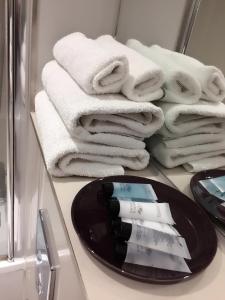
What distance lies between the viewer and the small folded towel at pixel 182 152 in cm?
75

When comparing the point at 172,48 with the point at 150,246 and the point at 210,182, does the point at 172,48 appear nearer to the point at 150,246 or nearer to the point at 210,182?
the point at 210,182

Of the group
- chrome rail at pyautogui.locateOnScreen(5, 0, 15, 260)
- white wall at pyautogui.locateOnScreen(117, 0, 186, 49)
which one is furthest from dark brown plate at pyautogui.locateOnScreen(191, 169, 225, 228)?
chrome rail at pyautogui.locateOnScreen(5, 0, 15, 260)

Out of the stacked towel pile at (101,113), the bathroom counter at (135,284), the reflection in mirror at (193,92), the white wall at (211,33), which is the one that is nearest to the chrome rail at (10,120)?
the stacked towel pile at (101,113)

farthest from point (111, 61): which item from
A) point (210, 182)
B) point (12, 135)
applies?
point (12, 135)

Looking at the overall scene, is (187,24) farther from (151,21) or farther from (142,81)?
(142,81)

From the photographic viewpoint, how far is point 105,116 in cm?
66

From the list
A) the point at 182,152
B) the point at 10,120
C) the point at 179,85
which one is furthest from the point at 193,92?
the point at 10,120

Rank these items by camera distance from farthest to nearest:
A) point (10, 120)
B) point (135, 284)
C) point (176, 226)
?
point (10, 120)
point (176, 226)
point (135, 284)

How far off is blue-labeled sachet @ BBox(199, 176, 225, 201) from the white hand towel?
0.06 meters

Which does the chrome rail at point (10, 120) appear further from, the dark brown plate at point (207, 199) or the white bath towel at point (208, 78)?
the dark brown plate at point (207, 199)

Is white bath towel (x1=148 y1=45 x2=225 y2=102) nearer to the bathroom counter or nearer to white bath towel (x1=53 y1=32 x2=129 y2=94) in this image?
white bath towel (x1=53 y1=32 x2=129 y2=94)

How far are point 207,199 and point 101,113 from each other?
0.90 ft

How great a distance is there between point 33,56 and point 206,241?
2.16 feet

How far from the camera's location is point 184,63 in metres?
0.77
